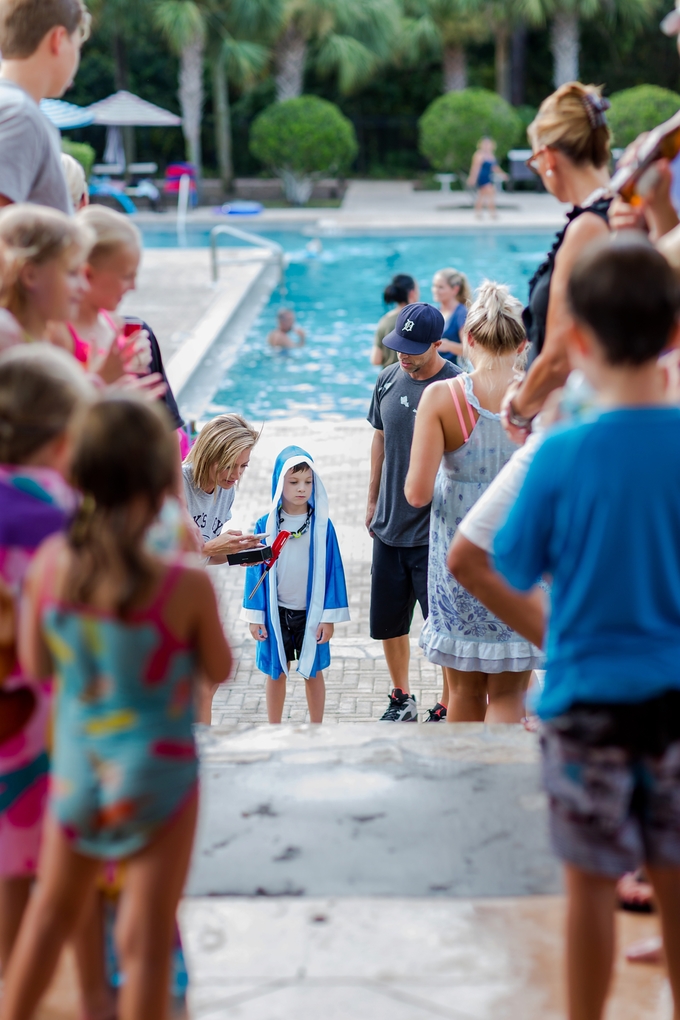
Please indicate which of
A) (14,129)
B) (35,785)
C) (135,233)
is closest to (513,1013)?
(35,785)

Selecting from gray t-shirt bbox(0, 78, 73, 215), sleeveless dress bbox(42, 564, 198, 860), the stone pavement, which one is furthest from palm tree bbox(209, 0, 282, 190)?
sleeveless dress bbox(42, 564, 198, 860)

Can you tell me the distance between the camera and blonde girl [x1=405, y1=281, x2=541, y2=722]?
3900mm

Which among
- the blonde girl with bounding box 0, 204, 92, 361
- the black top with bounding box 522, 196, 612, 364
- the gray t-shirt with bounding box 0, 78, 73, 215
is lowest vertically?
the black top with bounding box 522, 196, 612, 364

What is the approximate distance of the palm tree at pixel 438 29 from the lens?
27.7 metres

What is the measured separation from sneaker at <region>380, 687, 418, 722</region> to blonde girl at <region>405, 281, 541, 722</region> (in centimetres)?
96

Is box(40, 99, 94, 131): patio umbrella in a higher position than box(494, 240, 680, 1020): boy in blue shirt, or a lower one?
lower

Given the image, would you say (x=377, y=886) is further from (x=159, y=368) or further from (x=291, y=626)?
(x=291, y=626)

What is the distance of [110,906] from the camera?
236cm

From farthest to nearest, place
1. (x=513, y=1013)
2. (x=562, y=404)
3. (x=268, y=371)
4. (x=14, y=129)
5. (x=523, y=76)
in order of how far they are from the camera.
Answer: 1. (x=523, y=76)
2. (x=268, y=371)
3. (x=14, y=129)
4. (x=513, y=1013)
5. (x=562, y=404)

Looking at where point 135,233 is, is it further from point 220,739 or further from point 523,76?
point 523,76

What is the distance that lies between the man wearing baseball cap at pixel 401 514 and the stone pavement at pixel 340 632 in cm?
32

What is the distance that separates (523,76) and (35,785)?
3095 centimetres

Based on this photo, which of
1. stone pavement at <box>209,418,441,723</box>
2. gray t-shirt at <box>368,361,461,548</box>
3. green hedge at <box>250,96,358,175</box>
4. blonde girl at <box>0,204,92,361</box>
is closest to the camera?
blonde girl at <box>0,204,92,361</box>

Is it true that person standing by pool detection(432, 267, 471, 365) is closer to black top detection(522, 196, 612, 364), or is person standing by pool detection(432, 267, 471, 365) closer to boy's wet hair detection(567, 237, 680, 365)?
black top detection(522, 196, 612, 364)
